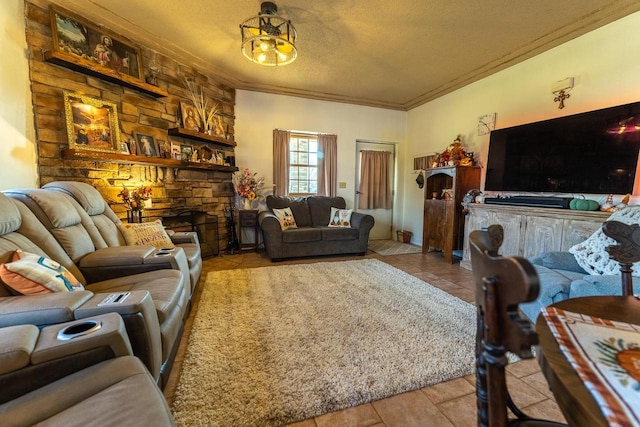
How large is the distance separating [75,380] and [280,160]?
4166 millimetres

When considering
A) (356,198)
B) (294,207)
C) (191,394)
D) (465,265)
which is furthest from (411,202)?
(191,394)

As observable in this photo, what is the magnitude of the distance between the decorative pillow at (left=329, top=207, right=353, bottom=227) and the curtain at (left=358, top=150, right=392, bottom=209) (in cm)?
110

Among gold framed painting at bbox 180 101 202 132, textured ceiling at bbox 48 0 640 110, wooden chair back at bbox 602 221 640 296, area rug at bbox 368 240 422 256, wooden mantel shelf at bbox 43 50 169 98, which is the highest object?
textured ceiling at bbox 48 0 640 110

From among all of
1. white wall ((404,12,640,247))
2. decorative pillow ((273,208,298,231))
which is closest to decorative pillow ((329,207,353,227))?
decorative pillow ((273,208,298,231))

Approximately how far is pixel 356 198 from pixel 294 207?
1484 millimetres

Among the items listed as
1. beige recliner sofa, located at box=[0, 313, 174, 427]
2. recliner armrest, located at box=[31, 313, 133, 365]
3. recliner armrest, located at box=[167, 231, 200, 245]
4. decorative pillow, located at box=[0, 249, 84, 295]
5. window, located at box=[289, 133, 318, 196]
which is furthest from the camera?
window, located at box=[289, 133, 318, 196]

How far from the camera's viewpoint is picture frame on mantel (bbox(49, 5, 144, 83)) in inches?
97.0

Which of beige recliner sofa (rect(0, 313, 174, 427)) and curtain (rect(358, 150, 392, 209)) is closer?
beige recliner sofa (rect(0, 313, 174, 427))

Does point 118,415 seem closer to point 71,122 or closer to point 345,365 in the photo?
point 345,365

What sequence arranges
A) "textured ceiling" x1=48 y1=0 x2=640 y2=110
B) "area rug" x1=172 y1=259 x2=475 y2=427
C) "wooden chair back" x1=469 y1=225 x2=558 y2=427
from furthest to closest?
1. "textured ceiling" x1=48 y1=0 x2=640 y2=110
2. "area rug" x1=172 y1=259 x2=475 y2=427
3. "wooden chair back" x1=469 y1=225 x2=558 y2=427

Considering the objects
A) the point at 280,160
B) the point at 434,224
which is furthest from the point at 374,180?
the point at 280,160

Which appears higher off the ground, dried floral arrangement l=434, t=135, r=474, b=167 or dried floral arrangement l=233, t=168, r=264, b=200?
dried floral arrangement l=434, t=135, r=474, b=167

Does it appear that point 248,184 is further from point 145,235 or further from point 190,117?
point 145,235

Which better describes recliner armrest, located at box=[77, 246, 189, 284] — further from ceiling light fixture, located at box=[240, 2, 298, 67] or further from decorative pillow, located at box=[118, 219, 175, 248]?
ceiling light fixture, located at box=[240, 2, 298, 67]
